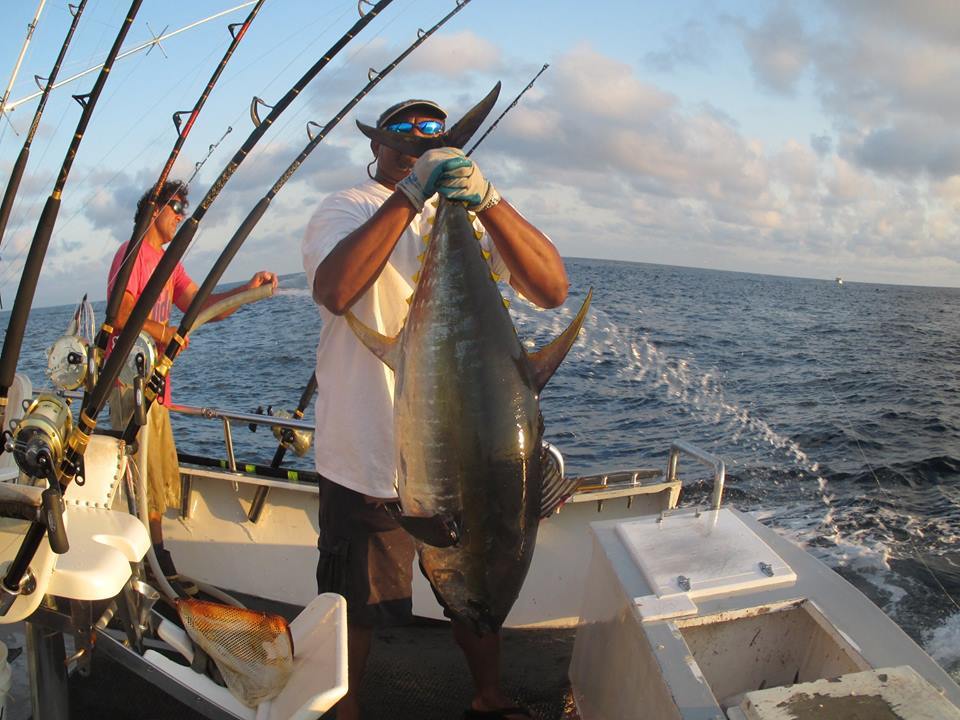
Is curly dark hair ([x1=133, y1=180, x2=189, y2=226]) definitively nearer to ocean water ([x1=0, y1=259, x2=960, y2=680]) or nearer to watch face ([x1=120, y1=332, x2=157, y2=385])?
watch face ([x1=120, y1=332, x2=157, y2=385])

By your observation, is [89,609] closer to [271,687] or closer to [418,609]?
[271,687]

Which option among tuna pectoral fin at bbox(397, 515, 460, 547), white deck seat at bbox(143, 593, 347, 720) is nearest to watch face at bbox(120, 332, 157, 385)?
white deck seat at bbox(143, 593, 347, 720)

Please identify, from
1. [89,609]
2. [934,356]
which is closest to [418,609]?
[89,609]

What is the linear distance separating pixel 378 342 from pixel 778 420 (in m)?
10.3

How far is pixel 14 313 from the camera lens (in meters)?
2.95

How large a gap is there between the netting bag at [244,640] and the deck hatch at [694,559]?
1085 mm

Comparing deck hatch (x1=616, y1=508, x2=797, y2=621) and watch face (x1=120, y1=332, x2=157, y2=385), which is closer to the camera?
deck hatch (x1=616, y1=508, x2=797, y2=621)

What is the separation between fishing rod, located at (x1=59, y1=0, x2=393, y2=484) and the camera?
200cm

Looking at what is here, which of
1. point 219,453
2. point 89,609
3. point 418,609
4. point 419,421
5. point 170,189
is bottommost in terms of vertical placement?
point 219,453

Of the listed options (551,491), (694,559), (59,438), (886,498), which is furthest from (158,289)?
(886,498)

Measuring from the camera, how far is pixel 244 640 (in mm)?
2045

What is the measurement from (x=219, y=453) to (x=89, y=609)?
7.43 m

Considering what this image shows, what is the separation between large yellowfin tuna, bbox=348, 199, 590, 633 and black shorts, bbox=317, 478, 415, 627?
1.43 feet

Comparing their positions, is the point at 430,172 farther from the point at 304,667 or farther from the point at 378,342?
the point at 304,667
